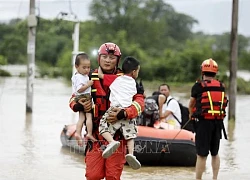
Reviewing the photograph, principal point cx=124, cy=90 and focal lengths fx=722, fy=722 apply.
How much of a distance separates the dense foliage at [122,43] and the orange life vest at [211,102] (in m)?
33.3

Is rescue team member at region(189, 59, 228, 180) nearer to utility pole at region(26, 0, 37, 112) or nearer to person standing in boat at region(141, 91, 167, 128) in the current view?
person standing in boat at region(141, 91, 167, 128)

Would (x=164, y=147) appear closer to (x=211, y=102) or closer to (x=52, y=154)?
(x=52, y=154)

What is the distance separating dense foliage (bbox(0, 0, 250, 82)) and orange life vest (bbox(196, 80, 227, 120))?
33.3m

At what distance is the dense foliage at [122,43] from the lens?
153ft

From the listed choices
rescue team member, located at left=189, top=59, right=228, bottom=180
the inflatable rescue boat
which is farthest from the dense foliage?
rescue team member, located at left=189, top=59, right=228, bottom=180

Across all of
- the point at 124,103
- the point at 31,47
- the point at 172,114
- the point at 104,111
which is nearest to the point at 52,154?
the point at 172,114

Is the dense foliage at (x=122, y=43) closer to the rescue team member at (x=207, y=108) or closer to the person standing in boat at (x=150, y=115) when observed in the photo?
the person standing in boat at (x=150, y=115)

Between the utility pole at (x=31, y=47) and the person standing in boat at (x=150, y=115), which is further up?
the utility pole at (x=31, y=47)

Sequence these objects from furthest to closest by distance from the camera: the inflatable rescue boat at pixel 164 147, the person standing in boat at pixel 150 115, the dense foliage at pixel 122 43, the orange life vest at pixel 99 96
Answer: the dense foliage at pixel 122 43, the person standing in boat at pixel 150 115, the inflatable rescue boat at pixel 164 147, the orange life vest at pixel 99 96

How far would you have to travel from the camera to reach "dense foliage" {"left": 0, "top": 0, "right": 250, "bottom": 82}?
1837 inches

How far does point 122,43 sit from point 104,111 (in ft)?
166

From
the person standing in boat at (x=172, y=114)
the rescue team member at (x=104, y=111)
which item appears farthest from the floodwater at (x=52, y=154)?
the rescue team member at (x=104, y=111)

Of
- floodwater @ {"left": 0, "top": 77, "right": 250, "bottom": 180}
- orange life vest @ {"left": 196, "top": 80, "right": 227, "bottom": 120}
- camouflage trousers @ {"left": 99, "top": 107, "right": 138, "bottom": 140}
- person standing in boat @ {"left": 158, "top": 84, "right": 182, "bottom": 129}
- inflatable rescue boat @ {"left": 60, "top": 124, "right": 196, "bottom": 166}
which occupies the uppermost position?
orange life vest @ {"left": 196, "top": 80, "right": 227, "bottom": 120}

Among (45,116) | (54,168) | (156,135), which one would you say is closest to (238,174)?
(156,135)
